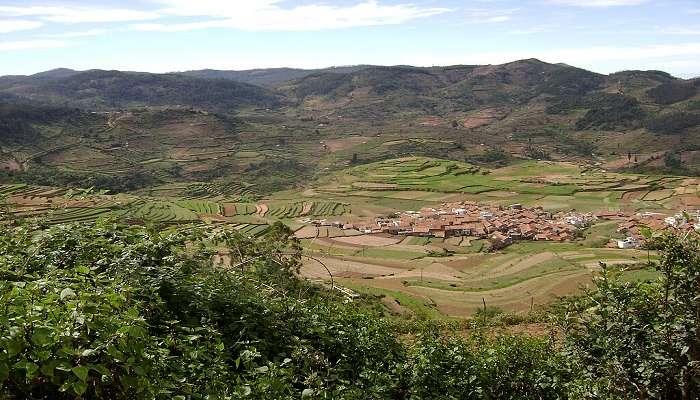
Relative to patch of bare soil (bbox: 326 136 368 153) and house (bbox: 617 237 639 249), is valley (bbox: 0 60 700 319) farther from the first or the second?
house (bbox: 617 237 639 249)

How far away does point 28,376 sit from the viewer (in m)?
2.50

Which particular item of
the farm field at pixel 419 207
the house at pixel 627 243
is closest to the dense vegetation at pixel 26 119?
the farm field at pixel 419 207

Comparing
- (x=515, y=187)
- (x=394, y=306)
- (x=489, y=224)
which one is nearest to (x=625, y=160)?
(x=515, y=187)

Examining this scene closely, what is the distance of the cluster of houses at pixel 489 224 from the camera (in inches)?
1923

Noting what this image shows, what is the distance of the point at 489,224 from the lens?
52500mm

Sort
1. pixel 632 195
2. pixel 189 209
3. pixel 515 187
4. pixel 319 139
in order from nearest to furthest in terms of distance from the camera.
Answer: pixel 189 209 → pixel 632 195 → pixel 515 187 → pixel 319 139

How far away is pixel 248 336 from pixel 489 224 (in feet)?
162

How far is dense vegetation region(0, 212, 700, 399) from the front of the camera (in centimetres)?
299

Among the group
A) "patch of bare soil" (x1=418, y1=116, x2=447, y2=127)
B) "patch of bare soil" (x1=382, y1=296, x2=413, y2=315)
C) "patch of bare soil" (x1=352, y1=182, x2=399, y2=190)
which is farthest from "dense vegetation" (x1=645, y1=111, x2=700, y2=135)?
"patch of bare soil" (x1=382, y1=296, x2=413, y2=315)

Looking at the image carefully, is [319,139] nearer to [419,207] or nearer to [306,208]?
[306,208]

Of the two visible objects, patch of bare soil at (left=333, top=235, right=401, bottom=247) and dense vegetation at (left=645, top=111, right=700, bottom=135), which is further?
dense vegetation at (left=645, top=111, right=700, bottom=135)

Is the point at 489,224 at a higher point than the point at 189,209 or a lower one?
lower

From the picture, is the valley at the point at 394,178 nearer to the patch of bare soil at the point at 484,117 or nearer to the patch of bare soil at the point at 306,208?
the patch of bare soil at the point at 306,208

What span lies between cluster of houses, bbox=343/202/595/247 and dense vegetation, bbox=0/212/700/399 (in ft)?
137
